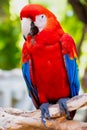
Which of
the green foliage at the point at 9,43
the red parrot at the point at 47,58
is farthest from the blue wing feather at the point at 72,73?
the green foliage at the point at 9,43

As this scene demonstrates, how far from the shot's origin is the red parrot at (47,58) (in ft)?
4.65

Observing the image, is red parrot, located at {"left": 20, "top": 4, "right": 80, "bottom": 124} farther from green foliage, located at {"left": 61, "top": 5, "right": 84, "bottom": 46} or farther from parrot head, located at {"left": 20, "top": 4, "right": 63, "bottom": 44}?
green foliage, located at {"left": 61, "top": 5, "right": 84, "bottom": 46}

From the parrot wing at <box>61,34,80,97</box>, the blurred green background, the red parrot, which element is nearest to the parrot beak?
the red parrot

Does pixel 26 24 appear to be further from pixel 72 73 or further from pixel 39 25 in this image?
pixel 72 73

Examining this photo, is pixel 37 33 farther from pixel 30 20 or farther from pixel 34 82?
pixel 34 82

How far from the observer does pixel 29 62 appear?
1.51m

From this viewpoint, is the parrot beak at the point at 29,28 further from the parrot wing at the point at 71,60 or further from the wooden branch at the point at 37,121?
the wooden branch at the point at 37,121

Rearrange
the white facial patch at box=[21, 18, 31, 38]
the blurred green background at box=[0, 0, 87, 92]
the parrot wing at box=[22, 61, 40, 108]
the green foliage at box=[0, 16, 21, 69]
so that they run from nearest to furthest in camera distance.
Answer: the white facial patch at box=[21, 18, 31, 38] < the parrot wing at box=[22, 61, 40, 108] < the blurred green background at box=[0, 0, 87, 92] < the green foliage at box=[0, 16, 21, 69]

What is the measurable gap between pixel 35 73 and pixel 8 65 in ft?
8.01

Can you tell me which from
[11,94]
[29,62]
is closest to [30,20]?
[29,62]

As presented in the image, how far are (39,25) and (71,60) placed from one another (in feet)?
0.66

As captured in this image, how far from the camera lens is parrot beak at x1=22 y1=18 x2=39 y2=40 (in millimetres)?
1397

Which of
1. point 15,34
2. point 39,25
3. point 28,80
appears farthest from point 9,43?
point 39,25

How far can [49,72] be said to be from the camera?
1478mm
